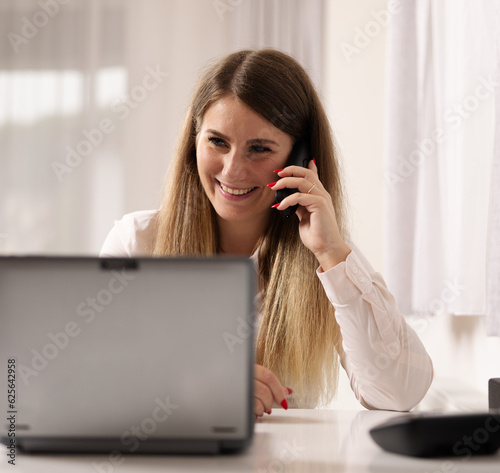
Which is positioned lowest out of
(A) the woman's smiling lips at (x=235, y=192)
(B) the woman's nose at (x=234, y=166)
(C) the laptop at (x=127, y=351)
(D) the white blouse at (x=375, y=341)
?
(D) the white blouse at (x=375, y=341)

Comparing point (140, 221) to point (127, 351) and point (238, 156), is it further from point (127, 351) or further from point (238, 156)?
point (127, 351)

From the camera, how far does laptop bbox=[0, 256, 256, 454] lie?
529 millimetres

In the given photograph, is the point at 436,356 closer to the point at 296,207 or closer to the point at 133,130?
the point at 296,207

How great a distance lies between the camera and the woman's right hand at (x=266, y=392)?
0.76 metres

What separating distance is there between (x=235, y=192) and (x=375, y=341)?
0.47m

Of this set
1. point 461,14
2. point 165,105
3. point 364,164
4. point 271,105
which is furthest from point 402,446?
point 165,105

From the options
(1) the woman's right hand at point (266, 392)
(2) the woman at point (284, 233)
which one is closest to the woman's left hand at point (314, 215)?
(2) the woman at point (284, 233)

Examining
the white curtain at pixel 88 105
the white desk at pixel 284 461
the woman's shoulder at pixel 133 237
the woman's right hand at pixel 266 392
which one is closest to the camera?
the white desk at pixel 284 461

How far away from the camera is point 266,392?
0.79m

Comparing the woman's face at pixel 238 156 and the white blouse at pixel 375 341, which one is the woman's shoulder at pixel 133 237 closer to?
the woman's face at pixel 238 156


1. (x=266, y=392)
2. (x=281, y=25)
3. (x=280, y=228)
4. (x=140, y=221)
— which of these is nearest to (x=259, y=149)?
(x=280, y=228)

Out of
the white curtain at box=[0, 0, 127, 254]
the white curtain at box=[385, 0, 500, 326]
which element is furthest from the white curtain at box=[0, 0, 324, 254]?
the white curtain at box=[385, 0, 500, 326]

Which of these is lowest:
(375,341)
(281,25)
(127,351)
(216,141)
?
(375,341)

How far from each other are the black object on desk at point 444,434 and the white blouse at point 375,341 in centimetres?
57
